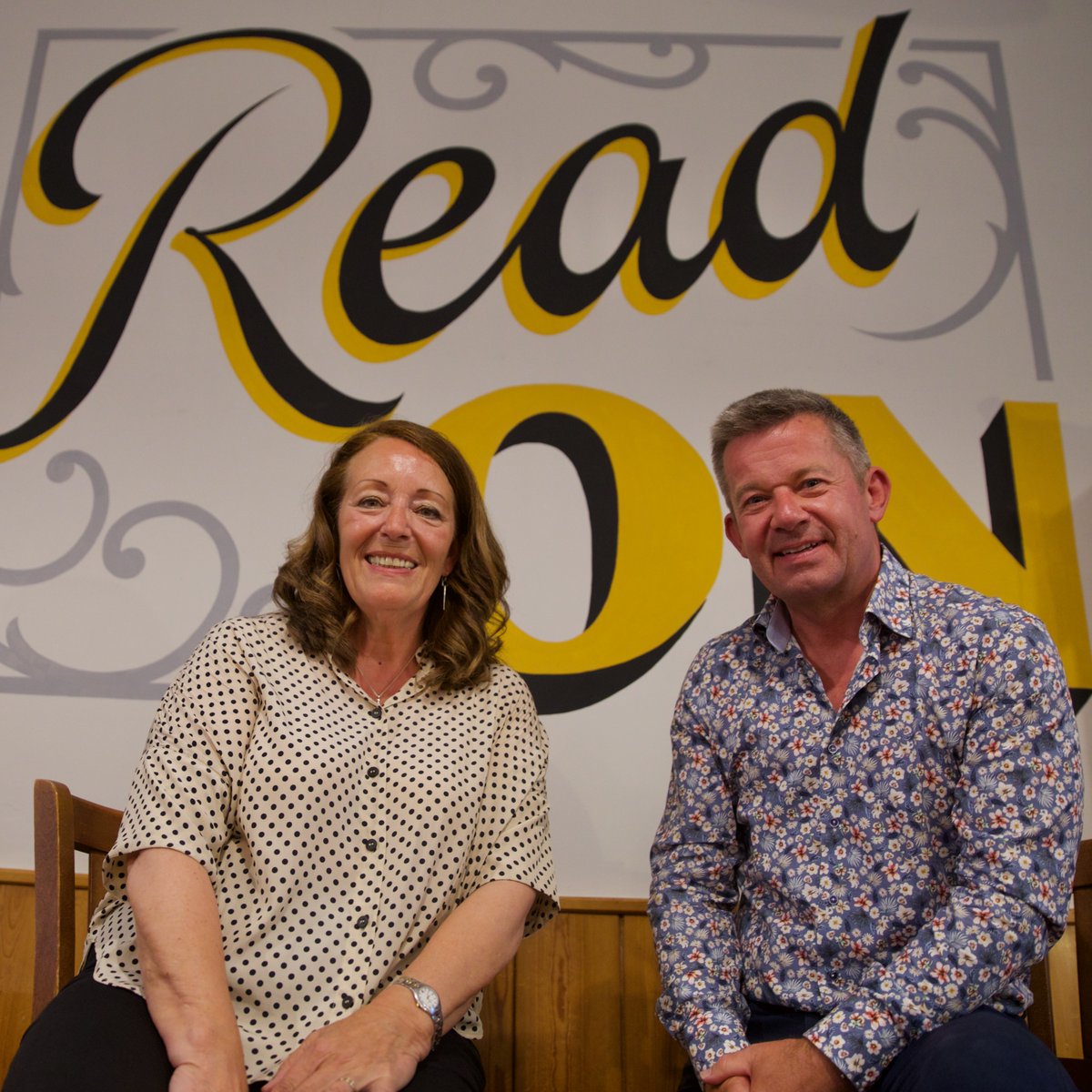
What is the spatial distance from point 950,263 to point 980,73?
1.91 ft

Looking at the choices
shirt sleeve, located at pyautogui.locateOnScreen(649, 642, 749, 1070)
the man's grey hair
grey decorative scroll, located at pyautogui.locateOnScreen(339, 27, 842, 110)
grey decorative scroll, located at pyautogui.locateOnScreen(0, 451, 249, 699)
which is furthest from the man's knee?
grey decorative scroll, located at pyautogui.locateOnScreen(339, 27, 842, 110)

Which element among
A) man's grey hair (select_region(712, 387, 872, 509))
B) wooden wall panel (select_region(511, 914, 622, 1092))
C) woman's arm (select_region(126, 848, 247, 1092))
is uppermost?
man's grey hair (select_region(712, 387, 872, 509))

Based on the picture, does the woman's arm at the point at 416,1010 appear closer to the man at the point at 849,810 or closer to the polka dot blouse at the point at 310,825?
the polka dot blouse at the point at 310,825

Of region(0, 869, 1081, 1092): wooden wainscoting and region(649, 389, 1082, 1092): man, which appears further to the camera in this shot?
region(0, 869, 1081, 1092): wooden wainscoting

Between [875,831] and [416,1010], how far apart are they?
2.30 feet

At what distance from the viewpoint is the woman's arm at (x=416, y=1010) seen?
1249 mm

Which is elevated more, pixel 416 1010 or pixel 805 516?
pixel 805 516

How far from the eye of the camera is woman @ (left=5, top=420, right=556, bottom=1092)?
4.23 feet

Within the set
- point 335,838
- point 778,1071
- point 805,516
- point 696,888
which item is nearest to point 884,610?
point 805,516

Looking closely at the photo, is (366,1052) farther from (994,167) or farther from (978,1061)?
(994,167)

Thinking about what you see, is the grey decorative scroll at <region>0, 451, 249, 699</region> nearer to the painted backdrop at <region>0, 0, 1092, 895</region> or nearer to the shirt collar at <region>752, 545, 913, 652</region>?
the painted backdrop at <region>0, 0, 1092, 895</region>

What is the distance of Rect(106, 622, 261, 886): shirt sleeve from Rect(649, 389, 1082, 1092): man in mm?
698

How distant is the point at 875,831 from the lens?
1445 millimetres

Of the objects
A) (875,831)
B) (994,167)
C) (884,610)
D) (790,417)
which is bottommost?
(875,831)
